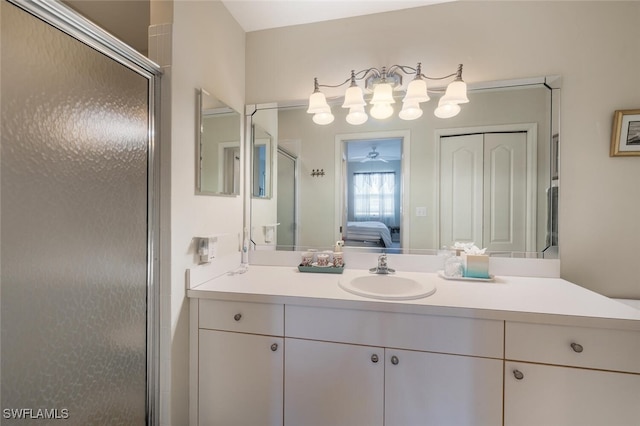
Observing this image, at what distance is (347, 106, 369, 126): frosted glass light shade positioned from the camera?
5.21ft

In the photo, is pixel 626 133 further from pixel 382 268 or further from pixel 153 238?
pixel 153 238

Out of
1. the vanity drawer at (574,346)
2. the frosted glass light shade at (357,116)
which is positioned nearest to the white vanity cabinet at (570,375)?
the vanity drawer at (574,346)

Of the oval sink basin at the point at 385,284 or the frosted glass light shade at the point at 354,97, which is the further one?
the frosted glass light shade at the point at 354,97

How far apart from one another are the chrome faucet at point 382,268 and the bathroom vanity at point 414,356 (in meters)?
0.27

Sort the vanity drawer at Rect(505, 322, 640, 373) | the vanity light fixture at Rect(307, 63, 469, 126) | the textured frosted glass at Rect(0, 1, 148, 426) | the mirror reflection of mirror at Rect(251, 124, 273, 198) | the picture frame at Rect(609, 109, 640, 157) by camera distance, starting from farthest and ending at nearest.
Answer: the mirror reflection of mirror at Rect(251, 124, 273, 198)
the vanity light fixture at Rect(307, 63, 469, 126)
the picture frame at Rect(609, 109, 640, 157)
the vanity drawer at Rect(505, 322, 640, 373)
the textured frosted glass at Rect(0, 1, 148, 426)

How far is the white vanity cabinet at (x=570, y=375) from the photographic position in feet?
3.03

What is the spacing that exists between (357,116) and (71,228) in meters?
1.43

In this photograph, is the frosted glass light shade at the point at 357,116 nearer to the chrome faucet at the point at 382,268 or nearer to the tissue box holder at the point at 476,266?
the chrome faucet at the point at 382,268

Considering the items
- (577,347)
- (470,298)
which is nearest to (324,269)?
(470,298)

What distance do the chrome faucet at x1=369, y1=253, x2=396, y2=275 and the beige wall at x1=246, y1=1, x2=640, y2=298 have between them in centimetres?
93

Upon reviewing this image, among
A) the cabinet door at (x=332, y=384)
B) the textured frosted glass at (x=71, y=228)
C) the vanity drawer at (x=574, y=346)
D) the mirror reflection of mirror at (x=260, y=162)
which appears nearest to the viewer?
the textured frosted glass at (x=71, y=228)

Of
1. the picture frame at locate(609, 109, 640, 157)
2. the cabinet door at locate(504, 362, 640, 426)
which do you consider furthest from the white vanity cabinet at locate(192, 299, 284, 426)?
the picture frame at locate(609, 109, 640, 157)

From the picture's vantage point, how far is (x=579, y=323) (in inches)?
36.9

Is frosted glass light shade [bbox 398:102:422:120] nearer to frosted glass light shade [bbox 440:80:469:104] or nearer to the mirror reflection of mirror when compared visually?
frosted glass light shade [bbox 440:80:469:104]
